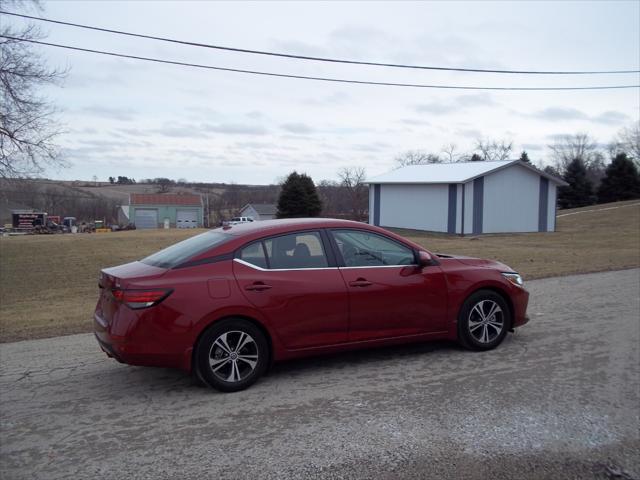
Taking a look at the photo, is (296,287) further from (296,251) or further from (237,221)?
(237,221)

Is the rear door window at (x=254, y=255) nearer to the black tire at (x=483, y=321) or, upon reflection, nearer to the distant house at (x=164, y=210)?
the black tire at (x=483, y=321)

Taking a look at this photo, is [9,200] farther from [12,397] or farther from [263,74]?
[12,397]

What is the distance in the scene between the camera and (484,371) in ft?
18.6

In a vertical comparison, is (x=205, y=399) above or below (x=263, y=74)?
below

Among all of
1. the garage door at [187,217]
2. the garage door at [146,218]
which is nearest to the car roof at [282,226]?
the garage door at [146,218]

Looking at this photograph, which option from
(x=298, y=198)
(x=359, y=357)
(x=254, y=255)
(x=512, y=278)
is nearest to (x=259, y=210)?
(x=298, y=198)

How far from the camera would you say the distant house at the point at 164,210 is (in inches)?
3509

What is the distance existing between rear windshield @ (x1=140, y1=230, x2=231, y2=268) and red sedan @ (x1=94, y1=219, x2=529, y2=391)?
0.07 feet

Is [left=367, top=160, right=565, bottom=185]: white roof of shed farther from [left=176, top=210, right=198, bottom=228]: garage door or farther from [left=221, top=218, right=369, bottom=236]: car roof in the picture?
[left=176, top=210, right=198, bottom=228]: garage door

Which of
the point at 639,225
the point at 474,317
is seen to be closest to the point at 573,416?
the point at 474,317

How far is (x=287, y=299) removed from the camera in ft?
17.7

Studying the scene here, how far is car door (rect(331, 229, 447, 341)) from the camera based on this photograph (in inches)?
226

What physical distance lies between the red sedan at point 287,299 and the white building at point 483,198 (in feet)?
90.4

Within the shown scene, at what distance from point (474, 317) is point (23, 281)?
16876 mm
